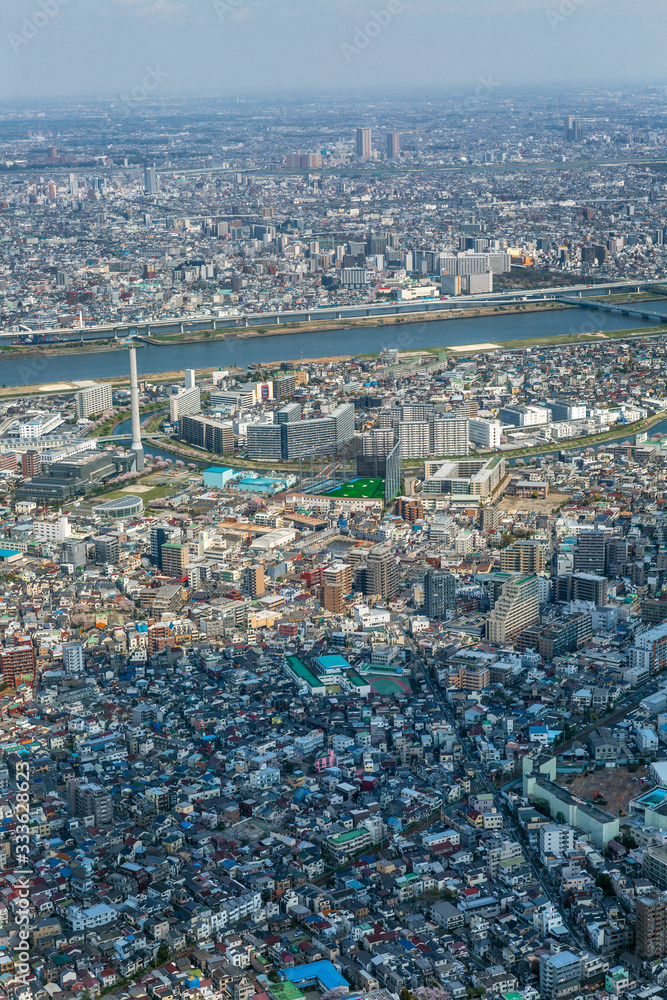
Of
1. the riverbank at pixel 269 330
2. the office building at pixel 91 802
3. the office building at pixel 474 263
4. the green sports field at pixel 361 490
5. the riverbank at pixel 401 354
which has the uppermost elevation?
the office building at pixel 91 802

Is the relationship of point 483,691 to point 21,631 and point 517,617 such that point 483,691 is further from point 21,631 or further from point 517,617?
point 21,631

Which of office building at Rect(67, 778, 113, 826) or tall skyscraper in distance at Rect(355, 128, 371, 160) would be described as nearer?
office building at Rect(67, 778, 113, 826)

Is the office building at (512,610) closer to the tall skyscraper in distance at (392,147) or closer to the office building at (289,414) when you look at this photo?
the office building at (289,414)

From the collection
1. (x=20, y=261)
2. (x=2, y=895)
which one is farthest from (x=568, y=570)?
(x=20, y=261)

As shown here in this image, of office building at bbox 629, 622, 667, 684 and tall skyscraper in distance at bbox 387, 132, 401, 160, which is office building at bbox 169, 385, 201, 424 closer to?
office building at bbox 629, 622, 667, 684

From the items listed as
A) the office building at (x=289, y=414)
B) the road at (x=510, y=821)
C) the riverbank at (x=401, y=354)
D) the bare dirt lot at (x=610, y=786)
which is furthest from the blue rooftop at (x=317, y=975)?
the riverbank at (x=401, y=354)

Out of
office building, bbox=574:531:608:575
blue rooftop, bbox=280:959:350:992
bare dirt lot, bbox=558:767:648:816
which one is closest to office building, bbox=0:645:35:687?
bare dirt lot, bbox=558:767:648:816
